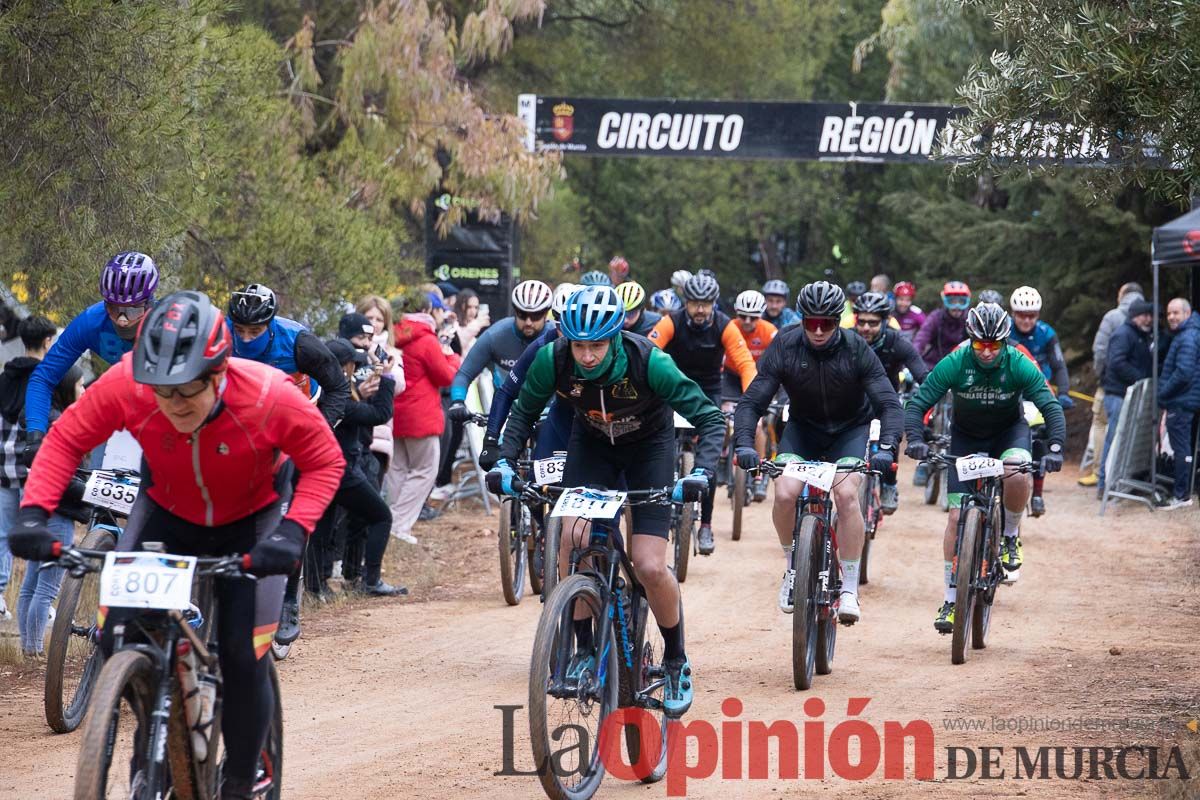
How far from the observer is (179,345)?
16.4 feet

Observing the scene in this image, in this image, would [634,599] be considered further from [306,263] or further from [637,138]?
[637,138]

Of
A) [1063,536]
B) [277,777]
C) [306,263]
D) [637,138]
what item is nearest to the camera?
[277,777]

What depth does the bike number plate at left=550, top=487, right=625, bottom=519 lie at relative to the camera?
258 inches

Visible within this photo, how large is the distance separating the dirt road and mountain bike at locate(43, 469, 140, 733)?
173 mm

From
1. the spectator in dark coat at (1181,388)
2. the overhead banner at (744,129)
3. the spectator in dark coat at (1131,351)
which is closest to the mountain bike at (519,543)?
Answer: the spectator in dark coat at (1181,388)

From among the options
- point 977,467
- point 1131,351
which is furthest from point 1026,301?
point 977,467

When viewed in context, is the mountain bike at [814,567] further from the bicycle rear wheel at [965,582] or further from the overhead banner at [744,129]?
the overhead banner at [744,129]

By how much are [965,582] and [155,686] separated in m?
5.83

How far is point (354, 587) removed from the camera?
11914 mm

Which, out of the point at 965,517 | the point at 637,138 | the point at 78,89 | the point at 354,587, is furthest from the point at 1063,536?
the point at 78,89

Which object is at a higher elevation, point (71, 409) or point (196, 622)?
point (71, 409)

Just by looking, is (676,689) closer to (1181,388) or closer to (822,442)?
(822,442)

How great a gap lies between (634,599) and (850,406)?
3.26 metres

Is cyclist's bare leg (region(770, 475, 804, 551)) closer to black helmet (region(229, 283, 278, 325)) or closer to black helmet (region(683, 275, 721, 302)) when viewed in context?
black helmet (region(229, 283, 278, 325))
